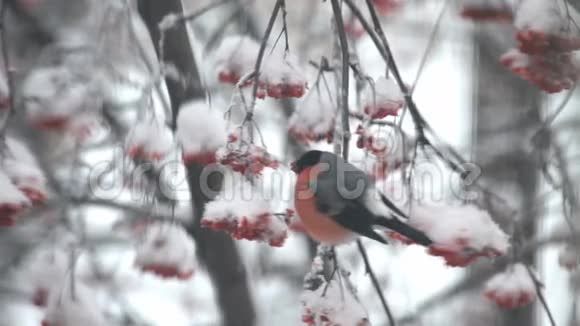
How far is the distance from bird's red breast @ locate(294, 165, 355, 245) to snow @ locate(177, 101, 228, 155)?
0.39 meters

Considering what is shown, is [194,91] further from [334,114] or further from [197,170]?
[334,114]

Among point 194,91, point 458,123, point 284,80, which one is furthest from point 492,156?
point 284,80

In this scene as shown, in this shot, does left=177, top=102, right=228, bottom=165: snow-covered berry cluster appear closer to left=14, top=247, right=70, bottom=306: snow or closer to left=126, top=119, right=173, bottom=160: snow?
left=126, top=119, right=173, bottom=160: snow

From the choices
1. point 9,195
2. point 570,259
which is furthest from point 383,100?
point 9,195

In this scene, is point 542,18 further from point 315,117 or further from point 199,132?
point 199,132

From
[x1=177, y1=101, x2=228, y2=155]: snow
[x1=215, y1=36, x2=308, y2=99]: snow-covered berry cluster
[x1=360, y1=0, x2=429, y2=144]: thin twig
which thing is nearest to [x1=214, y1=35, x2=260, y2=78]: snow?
[x1=215, y1=36, x2=308, y2=99]: snow-covered berry cluster

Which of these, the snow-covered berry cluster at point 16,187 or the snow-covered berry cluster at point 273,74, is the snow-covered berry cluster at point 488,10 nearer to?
the snow-covered berry cluster at point 273,74

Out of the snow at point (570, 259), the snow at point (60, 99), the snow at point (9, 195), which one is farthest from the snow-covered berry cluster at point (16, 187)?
the snow at point (570, 259)

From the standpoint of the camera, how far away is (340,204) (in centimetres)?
251

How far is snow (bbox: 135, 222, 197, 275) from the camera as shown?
2572 mm

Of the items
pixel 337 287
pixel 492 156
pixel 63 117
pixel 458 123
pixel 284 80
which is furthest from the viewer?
pixel 458 123

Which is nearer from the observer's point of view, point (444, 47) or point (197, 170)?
point (197, 170)

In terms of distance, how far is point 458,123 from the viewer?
7430mm

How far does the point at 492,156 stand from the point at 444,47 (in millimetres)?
1776
